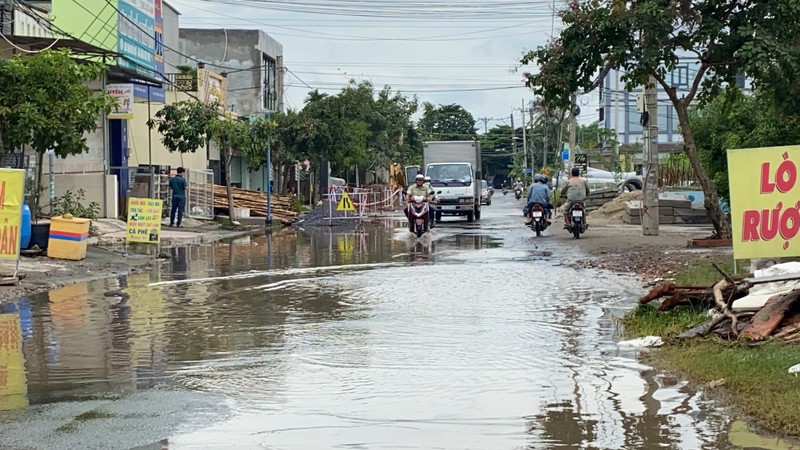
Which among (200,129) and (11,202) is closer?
(11,202)

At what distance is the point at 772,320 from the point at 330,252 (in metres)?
15.3

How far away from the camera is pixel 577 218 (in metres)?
26.0

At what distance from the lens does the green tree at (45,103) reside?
19.8 m

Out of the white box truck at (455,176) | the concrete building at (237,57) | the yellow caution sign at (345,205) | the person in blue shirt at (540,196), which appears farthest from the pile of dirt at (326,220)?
the concrete building at (237,57)

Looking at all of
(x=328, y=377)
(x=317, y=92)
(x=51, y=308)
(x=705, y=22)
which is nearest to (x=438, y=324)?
(x=328, y=377)

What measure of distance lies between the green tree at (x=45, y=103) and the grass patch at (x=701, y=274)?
488 inches

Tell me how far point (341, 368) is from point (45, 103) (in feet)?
43.5

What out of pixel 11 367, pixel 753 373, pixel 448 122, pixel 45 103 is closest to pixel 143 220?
pixel 45 103

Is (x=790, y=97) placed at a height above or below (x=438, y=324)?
above

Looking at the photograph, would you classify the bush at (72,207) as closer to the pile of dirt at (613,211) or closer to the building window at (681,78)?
the pile of dirt at (613,211)

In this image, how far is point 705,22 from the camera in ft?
65.4

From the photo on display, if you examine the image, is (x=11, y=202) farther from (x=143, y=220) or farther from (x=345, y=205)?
(x=345, y=205)

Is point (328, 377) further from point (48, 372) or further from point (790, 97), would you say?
point (790, 97)

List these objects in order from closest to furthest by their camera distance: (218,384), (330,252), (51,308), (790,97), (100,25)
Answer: (218,384) < (51,308) < (790,97) < (330,252) < (100,25)
